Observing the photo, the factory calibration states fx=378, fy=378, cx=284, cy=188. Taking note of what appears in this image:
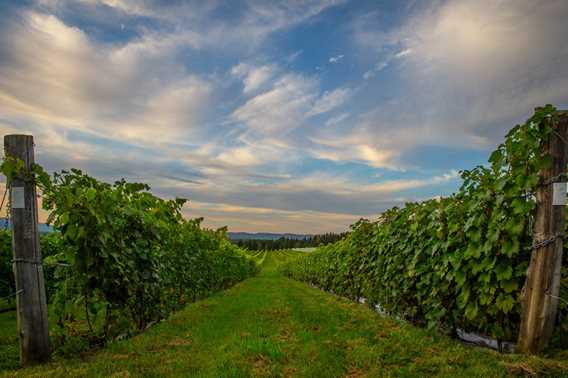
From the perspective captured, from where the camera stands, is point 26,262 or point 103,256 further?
point 103,256

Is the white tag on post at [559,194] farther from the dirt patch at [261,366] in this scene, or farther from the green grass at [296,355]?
the dirt patch at [261,366]

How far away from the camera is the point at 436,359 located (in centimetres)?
443

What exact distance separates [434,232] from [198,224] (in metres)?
8.36

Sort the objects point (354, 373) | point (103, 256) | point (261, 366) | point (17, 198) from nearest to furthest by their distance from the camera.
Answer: point (354, 373), point (261, 366), point (17, 198), point (103, 256)

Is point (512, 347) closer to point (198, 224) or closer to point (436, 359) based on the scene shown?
point (436, 359)

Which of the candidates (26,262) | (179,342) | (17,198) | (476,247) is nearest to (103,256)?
(26,262)

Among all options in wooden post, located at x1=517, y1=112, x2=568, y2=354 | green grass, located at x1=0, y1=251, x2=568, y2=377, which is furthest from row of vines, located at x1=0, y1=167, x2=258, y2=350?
wooden post, located at x1=517, y1=112, x2=568, y2=354

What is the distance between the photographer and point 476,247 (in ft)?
16.5

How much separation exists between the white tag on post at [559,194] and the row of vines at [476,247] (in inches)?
6.9

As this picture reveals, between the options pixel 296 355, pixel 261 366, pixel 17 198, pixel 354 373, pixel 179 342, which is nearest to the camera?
pixel 354 373

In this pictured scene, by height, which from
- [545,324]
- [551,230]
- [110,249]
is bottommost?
[545,324]

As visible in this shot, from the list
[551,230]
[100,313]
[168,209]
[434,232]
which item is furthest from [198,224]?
[551,230]

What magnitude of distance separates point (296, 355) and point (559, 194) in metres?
3.66

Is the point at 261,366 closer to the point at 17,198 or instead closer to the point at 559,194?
the point at 17,198
